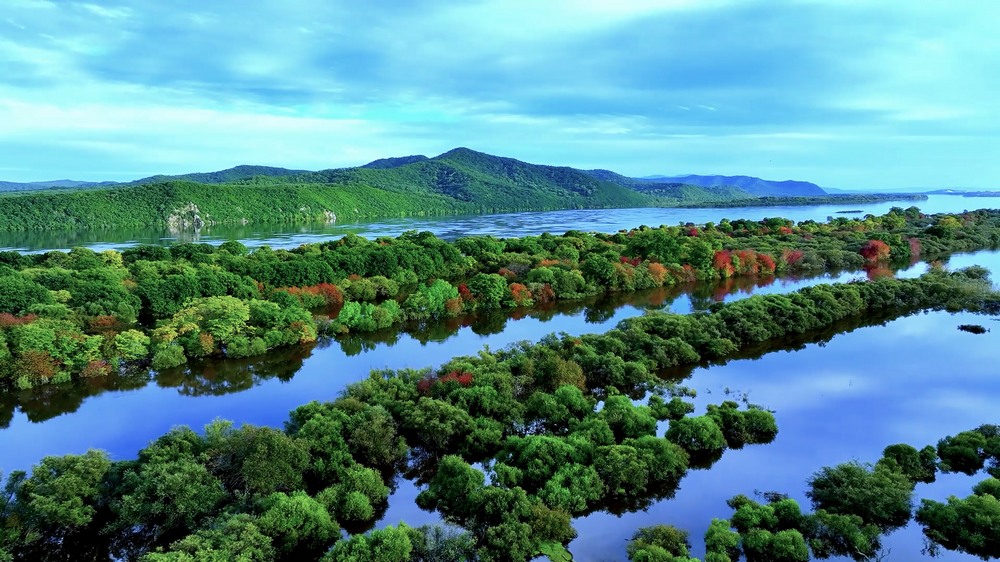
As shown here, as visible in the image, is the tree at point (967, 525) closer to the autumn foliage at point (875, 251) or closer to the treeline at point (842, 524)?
the treeline at point (842, 524)

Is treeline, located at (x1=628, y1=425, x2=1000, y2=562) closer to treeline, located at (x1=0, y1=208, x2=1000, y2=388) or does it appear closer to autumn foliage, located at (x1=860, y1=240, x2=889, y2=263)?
treeline, located at (x1=0, y1=208, x2=1000, y2=388)

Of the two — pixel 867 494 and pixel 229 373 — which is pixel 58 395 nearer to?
pixel 229 373

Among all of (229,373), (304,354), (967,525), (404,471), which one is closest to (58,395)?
(229,373)

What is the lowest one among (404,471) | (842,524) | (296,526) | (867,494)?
(404,471)

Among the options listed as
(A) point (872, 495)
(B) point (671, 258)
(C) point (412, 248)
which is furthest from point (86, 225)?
(A) point (872, 495)

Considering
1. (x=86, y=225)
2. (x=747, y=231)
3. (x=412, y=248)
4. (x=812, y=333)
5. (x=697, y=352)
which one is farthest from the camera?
(x=86, y=225)

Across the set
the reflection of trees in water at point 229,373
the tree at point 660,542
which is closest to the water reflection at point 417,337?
the reflection of trees in water at point 229,373

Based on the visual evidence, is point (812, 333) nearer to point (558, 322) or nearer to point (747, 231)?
point (558, 322)
